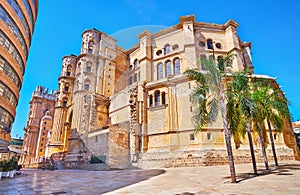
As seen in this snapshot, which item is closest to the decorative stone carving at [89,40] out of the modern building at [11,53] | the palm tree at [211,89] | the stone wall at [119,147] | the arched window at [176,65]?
the modern building at [11,53]

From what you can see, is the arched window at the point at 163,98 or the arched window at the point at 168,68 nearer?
the arched window at the point at 163,98

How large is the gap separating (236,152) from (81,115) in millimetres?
24552

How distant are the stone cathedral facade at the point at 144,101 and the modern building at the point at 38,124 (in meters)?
22.1

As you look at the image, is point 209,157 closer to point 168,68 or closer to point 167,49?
point 168,68

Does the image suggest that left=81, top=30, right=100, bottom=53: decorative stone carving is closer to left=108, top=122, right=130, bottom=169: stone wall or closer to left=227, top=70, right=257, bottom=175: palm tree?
left=108, top=122, right=130, bottom=169: stone wall

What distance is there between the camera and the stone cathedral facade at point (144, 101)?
2323cm

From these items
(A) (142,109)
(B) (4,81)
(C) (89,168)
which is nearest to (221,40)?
(A) (142,109)

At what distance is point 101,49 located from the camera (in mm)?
39406

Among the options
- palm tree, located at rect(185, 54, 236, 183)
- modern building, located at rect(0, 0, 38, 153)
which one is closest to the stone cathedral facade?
palm tree, located at rect(185, 54, 236, 183)

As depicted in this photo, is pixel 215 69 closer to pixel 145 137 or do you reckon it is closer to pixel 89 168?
pixel 145 137

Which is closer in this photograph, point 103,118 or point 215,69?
point 215,69

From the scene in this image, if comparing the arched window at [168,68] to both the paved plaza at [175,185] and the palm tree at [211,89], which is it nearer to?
the palm tree at [211,89]

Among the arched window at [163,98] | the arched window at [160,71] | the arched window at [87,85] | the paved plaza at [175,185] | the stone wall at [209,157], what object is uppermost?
the arched window at [160,71]

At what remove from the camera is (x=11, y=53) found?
67.7 feet
